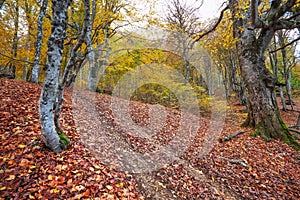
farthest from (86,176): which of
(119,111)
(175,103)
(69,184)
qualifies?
(175,103)

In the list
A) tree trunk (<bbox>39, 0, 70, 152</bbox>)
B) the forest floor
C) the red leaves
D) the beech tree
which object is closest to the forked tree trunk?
the beech tree

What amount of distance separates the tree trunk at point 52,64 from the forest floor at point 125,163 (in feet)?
1.72

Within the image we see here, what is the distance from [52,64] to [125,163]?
2693 mm

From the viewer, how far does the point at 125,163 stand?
→ 12.4ft

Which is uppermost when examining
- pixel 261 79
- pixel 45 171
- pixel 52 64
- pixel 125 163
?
pixel 261 79

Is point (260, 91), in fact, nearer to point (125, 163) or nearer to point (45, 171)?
point (125, 163)

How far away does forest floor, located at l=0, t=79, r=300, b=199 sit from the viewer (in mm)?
2674

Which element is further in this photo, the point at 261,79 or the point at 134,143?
the point at 261,79

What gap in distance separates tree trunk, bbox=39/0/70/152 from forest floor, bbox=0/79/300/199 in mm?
523

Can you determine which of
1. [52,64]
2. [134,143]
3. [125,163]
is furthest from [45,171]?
[134,143]

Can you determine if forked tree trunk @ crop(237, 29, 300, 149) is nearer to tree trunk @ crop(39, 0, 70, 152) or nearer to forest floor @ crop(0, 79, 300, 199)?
forest floor @ crop(0, 79, 300, 199)

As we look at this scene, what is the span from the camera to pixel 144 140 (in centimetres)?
532

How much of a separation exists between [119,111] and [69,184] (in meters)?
4.79

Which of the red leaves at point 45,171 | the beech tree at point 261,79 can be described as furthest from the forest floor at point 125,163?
the beech tree at point 261,79
